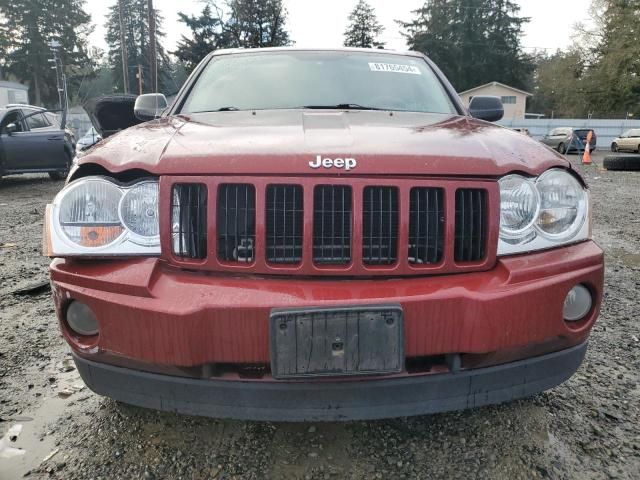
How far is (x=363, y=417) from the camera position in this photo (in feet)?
5.45

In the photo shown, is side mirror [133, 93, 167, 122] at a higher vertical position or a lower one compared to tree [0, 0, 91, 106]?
lower

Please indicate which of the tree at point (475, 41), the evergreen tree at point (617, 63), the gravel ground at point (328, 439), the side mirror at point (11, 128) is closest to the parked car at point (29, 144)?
the side mirror at point (11, 128)

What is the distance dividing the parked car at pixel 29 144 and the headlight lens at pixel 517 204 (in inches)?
405

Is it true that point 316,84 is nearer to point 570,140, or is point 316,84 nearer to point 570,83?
point 570,140

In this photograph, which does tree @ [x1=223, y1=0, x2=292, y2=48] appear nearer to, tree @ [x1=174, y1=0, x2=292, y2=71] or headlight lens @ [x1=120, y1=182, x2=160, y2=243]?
tree @ [x1=174, y1=0, x2=292, y2=71]

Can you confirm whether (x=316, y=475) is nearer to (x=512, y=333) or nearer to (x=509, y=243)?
(x=512, y=333)

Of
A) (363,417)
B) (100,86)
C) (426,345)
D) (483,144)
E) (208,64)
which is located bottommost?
(363,417)

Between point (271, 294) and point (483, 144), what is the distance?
0.98 meters

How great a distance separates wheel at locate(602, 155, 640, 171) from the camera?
10.2 m

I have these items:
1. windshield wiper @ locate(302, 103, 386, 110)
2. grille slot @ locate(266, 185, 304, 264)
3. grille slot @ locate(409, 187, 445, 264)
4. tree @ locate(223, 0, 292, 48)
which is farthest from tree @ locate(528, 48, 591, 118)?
grille slot @ locate(266, 185, 304, 264)

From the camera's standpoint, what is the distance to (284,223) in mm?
1700

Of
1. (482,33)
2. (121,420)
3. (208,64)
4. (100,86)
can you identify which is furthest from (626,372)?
(100,86)

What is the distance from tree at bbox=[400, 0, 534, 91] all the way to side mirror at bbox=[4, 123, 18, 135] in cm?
5263

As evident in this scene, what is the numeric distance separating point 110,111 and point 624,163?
9988 millimetres
